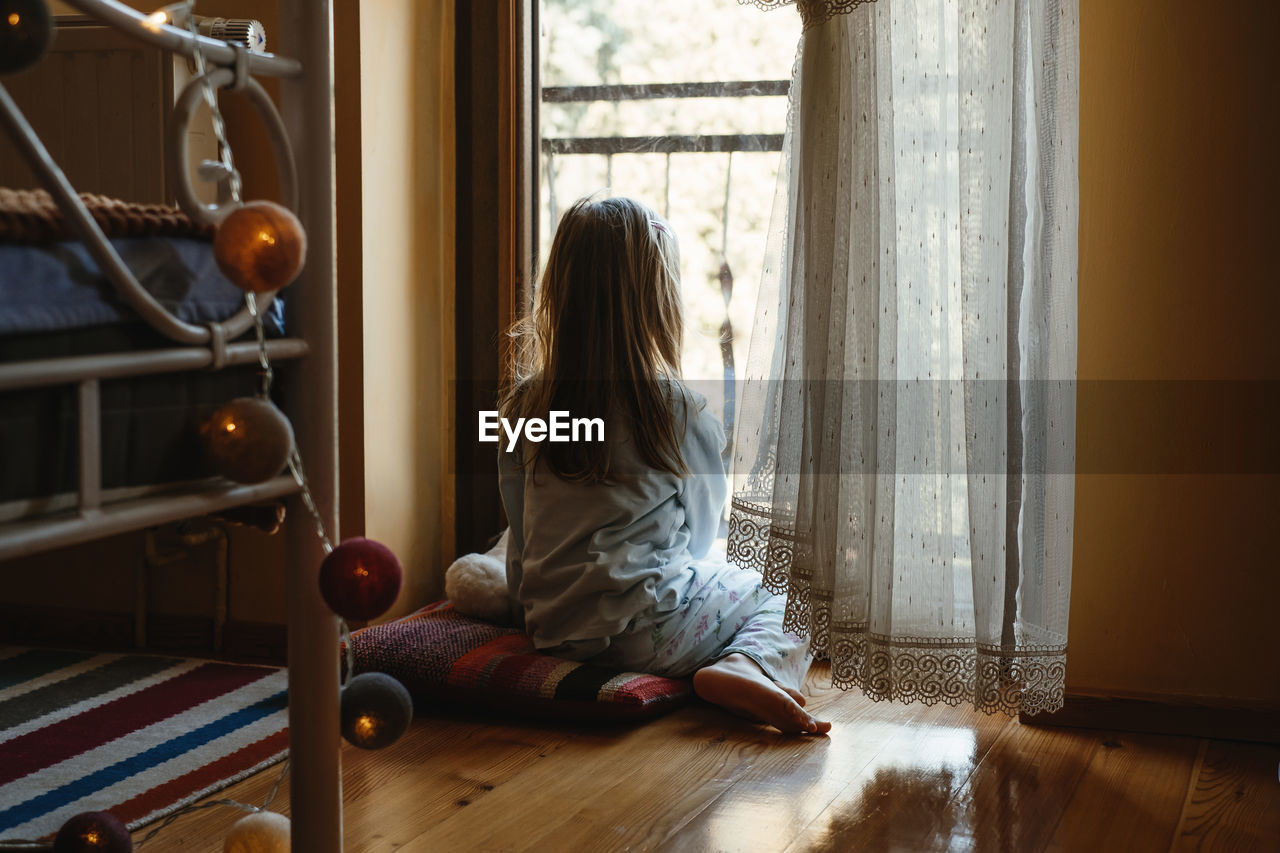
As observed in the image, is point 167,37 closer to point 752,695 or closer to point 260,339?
point 260,339

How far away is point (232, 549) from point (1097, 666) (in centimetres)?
153

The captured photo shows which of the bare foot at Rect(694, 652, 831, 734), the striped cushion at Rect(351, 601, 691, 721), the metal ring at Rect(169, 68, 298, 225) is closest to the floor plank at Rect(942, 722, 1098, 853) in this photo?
the bare foot at Rect(694, 652, 831, 734)

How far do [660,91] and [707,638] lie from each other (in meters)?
1.03

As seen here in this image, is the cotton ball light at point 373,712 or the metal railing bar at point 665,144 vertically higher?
the metal railing bar at point 665,144

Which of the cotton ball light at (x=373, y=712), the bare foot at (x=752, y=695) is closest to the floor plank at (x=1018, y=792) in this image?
the bare foot at (x=752, y=695)

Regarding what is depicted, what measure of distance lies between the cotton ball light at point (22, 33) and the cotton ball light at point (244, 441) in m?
0.27

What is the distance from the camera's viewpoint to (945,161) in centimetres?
151

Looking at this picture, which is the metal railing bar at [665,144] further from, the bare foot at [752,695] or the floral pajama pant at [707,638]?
the bare foot at [752,695]

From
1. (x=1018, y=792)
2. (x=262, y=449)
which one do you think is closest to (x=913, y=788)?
(x=1018, y=792)

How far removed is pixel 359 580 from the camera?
0.89 metres

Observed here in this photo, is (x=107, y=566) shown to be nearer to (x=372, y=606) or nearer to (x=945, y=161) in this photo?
(x=372, y=606)

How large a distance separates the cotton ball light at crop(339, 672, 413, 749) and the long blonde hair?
88cm

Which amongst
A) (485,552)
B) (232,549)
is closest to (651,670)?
(485,552)

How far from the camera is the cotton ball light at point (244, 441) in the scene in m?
0.84
